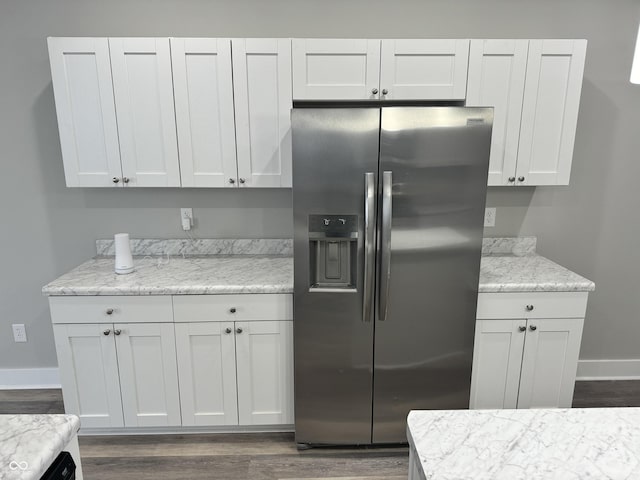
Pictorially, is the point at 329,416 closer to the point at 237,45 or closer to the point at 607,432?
the point at 607,432

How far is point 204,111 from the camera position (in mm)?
2352

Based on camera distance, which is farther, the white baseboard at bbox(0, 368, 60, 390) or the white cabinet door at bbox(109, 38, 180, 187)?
the white baseboard at bbox(0, 368, 60, 390)

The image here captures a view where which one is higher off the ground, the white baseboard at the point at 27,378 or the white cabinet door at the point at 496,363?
the white cabinet door at the point at 496,363

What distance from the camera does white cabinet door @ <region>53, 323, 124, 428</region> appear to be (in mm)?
2262

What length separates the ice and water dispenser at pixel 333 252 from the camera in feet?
6.70

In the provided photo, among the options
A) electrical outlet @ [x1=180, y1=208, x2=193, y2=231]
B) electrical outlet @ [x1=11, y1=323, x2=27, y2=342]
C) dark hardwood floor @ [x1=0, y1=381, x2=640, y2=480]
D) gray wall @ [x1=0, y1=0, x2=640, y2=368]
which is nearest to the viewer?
dark hardwood floor @ [x1=0, y1=381, x2=640, y2=480]

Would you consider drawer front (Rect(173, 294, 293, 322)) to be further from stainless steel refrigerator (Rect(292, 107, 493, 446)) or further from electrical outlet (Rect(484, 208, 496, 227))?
electrical outlet (Rect(484, 208, 496, 227))

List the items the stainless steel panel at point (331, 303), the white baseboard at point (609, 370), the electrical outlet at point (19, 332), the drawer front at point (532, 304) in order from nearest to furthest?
1. the stainless steel panel at point (331, 303)
2. the drawer front at point (532, 304)
3. the electrical outlet at point (19, 332)
4. the white baseboard at point (609, 370)

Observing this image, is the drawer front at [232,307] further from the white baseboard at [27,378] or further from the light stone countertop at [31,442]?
the white baseboard at [27,378]

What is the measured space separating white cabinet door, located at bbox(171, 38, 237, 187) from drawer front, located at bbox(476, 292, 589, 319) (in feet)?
5.21

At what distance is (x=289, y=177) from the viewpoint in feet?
8.07

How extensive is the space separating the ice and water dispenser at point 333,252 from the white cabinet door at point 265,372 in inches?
14.1

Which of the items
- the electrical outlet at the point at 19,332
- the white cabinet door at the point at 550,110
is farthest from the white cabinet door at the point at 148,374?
the white cabinet door at the point at 550,110

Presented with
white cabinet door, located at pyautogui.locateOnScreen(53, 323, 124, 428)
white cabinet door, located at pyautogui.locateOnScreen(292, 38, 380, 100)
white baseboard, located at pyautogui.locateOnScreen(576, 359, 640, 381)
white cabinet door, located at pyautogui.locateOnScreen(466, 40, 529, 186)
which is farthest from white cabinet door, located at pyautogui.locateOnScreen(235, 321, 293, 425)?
white baseboard, located at pyautogui.locateOnScreen(576, 359, 640, 381)
